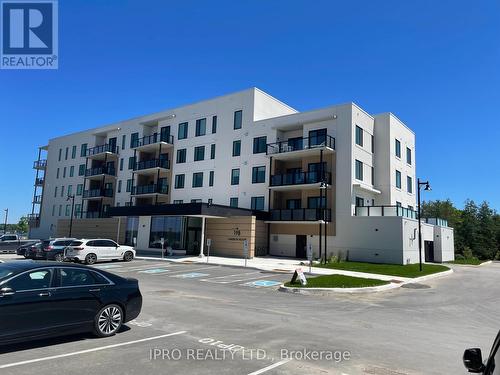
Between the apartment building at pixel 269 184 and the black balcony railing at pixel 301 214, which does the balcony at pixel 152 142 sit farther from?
the black balcony railing at pixel 301 214

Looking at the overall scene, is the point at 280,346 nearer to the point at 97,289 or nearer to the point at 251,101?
the point at 97,289

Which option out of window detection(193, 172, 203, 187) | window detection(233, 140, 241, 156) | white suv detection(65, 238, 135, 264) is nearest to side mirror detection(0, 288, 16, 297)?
white suv detection(65, 238, 135, 264)

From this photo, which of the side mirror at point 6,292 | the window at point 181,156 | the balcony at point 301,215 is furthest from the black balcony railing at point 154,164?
the side mirror at point 6,292

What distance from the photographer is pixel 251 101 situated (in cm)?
4088

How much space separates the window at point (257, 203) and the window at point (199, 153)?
28.9ft

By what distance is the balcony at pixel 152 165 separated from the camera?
47.7m

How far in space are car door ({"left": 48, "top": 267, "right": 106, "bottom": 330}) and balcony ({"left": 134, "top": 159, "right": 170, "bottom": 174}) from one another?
132 ft

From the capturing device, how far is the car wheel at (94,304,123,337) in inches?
309

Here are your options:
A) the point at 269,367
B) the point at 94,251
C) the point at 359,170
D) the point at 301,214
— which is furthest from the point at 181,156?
the point at 269,367

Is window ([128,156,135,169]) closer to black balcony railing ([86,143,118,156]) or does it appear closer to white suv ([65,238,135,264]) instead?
black balcony railing ([86,143,118,156])

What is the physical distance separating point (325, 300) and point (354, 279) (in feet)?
18.7

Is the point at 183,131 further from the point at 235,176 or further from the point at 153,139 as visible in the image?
the point at 235,176

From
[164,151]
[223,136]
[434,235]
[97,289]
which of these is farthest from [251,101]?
[97,289]

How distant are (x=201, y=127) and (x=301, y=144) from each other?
13844 mm
